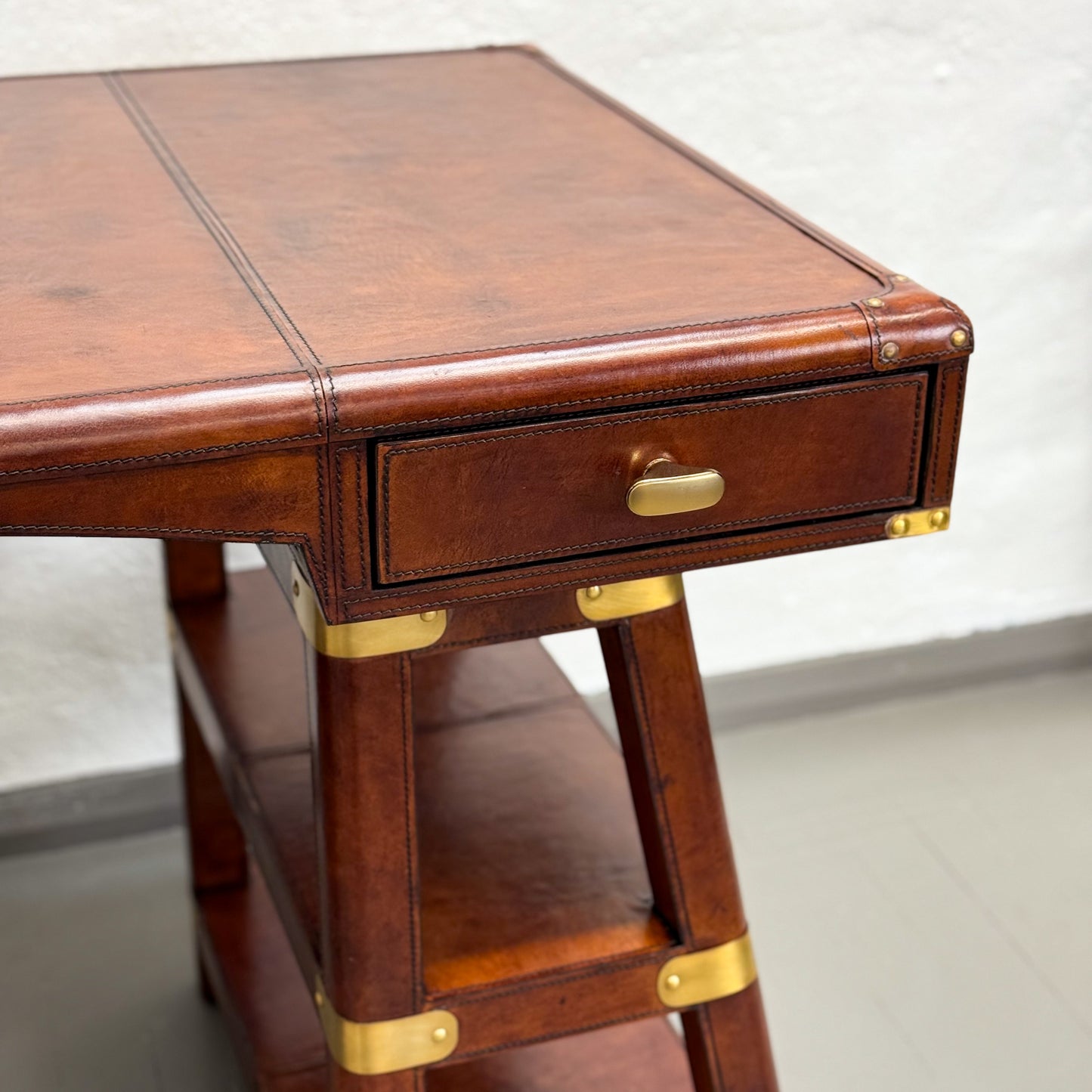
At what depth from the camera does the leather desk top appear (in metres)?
0.86

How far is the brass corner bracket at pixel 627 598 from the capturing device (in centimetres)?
107

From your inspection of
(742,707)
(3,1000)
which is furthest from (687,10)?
(3,1000)

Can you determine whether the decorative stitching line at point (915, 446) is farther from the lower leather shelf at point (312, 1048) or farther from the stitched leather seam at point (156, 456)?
the lower leather shelf at point (312, 1048)

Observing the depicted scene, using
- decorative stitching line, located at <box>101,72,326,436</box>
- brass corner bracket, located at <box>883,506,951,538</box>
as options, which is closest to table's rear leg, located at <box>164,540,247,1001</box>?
decorative stitching line, located at <box>101,72,326,436</box>

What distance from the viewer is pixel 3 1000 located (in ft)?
5.85

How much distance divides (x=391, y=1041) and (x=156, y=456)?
0.48 m

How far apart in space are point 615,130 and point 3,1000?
120cm

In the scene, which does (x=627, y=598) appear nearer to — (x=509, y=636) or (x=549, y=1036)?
(x=509, y=636)

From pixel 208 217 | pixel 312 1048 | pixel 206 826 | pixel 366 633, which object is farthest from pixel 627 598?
pixel 206 826

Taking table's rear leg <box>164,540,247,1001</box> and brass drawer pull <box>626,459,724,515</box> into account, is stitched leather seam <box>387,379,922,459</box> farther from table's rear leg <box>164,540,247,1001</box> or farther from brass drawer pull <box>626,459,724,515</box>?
table's rear leg <box>164,540,247,1001</box>

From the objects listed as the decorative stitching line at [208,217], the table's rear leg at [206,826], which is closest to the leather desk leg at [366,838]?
the decorative stitching line at [208,217]

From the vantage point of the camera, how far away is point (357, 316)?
0.96 m

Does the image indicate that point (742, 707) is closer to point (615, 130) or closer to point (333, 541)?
point (615, 130)

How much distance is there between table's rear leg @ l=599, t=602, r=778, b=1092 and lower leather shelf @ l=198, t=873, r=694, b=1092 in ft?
0.49
